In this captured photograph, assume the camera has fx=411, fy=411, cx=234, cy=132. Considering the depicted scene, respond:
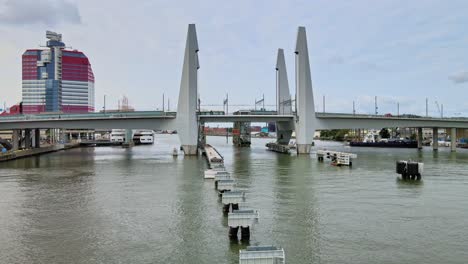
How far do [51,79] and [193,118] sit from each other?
6001 inches

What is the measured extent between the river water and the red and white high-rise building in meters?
172

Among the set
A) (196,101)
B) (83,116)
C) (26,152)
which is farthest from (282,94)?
(26,152)

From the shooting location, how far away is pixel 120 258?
13195 mm

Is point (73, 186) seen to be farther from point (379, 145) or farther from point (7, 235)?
point (379, 145)

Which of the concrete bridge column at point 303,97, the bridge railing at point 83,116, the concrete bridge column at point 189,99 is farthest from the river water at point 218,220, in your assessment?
the concrete bridge column at point 303,97

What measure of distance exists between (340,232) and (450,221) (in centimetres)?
565

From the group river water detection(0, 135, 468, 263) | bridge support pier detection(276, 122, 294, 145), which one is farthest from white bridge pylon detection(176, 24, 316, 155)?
river water detection(0, 135, 468, 263)

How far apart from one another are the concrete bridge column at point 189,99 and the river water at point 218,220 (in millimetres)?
27326

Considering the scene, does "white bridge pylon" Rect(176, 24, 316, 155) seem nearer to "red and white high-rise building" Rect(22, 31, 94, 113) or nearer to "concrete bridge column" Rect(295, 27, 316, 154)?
"concrete bridge column" Rect(295, 27, 316, 154)

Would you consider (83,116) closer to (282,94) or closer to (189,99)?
(189,99)

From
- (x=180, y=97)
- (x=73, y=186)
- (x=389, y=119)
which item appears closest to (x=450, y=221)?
(x=73, y=186)

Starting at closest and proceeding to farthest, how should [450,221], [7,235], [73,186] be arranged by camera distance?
[7,235]
[450,221]
[73,186]

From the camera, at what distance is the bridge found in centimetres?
5900

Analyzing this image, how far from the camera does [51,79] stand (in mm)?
188750
